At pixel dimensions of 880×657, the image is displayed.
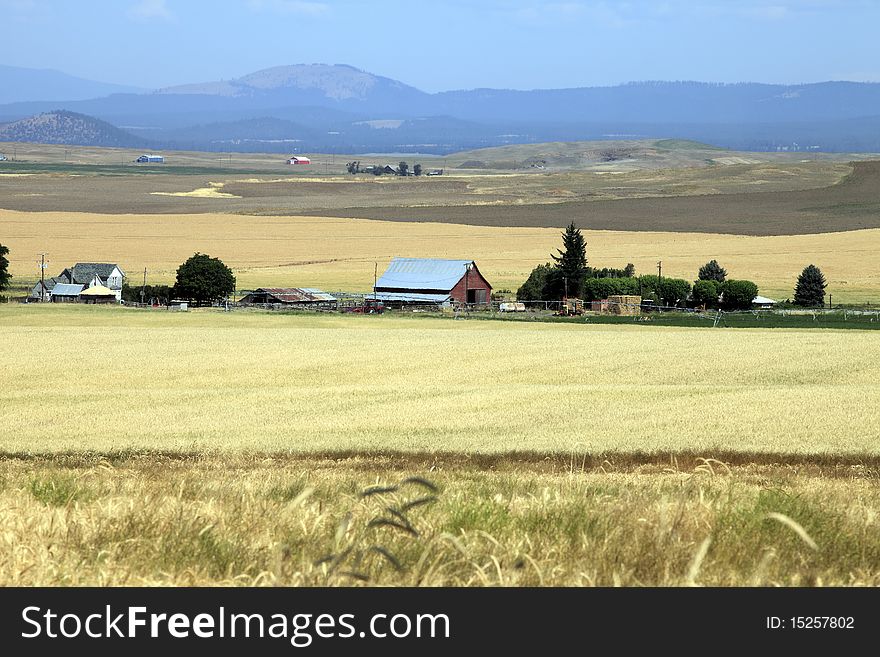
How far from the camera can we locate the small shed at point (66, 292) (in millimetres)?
77375

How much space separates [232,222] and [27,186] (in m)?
73.1

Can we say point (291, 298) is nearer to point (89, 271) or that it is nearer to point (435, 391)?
point (89, 271)

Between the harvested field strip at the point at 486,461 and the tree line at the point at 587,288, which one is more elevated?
the tree line at the point at 587,288

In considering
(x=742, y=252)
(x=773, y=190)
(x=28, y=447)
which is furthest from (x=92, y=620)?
(x=773, y=190)

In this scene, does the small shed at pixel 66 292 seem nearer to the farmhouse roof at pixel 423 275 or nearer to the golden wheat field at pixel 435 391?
the farmhouse roof at pixel 423 275

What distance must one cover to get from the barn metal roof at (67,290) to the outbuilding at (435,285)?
787 inches

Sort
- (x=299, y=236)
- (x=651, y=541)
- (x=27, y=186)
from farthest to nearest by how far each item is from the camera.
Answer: (x=27, y=186), (x=299, y=236), (x=651, y=541)

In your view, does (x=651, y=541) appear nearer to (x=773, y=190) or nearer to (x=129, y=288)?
(x=129, y=288)

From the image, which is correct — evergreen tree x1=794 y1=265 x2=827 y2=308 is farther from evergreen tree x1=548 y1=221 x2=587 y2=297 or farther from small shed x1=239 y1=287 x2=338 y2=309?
small shed x1=239 y1=287 x2=338 y2=309

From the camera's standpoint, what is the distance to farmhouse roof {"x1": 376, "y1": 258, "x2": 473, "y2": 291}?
253 ft

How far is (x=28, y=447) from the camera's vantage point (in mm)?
20312

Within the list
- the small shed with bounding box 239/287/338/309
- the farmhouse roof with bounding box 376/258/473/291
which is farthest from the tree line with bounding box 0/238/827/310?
the farmhouse roof with bounding box 376/258/473/291

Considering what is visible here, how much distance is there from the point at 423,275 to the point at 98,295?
2164cm

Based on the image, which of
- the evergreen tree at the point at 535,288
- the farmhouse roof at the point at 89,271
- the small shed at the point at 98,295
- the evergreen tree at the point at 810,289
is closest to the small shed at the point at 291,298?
the small shed at the point at 98,295
